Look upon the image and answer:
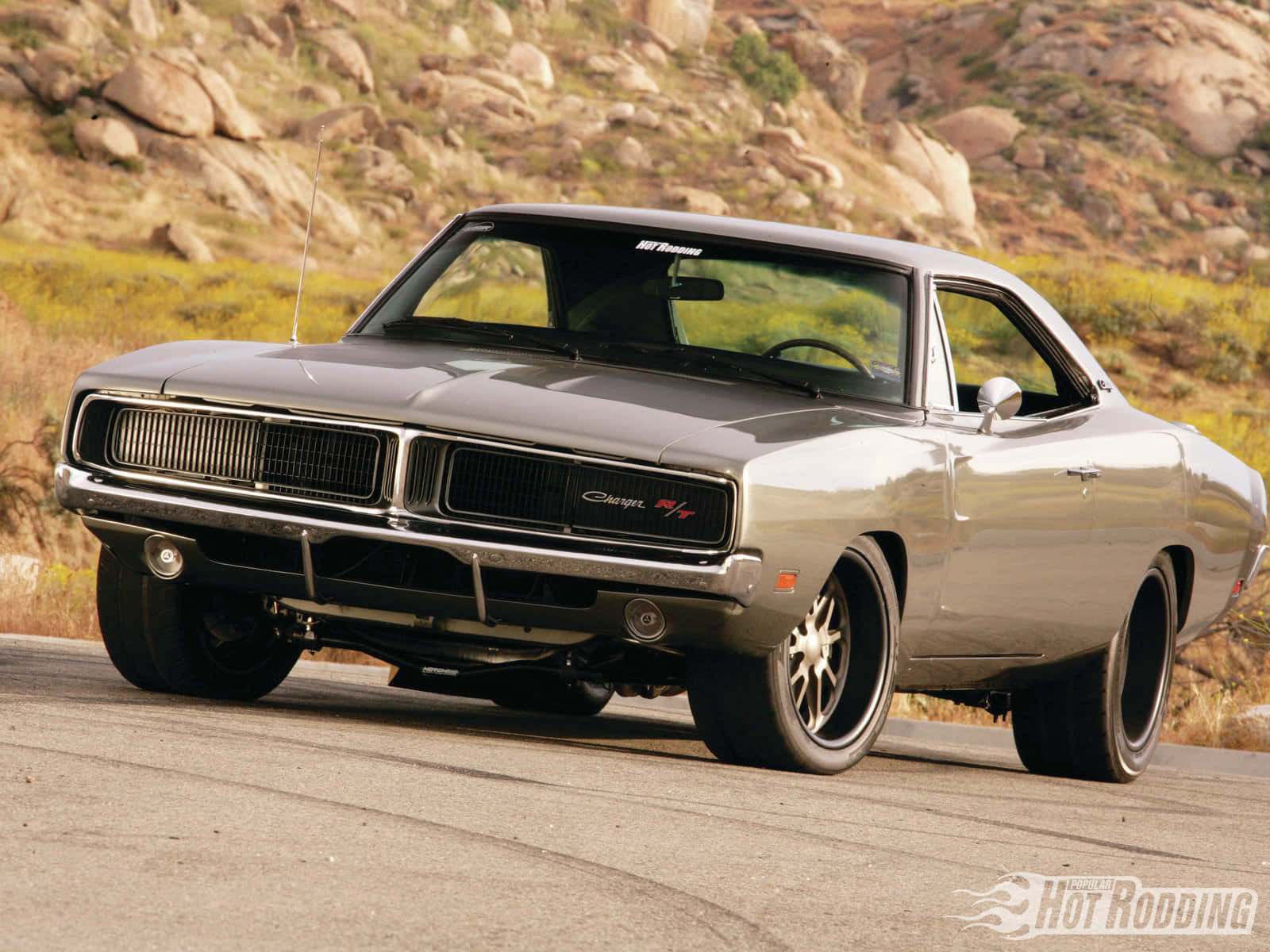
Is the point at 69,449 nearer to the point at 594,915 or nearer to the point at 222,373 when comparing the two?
the point at 222,373

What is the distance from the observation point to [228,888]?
11.3 feet

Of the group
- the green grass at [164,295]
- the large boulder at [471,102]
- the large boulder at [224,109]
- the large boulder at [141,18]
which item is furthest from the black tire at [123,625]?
the large boulder at [471,102]

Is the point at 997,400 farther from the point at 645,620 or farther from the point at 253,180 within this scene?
the point at 253,180

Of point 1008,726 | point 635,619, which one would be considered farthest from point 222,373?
point 1008,726

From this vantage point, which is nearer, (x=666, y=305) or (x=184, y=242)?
(x=666, y=305)

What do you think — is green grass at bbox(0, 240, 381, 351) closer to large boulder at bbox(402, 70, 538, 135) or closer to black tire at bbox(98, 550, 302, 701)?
large boulder at bbox(402, 70, 538, 135)

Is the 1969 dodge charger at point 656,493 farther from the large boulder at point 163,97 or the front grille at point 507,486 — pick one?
the large boulder at point 163,97

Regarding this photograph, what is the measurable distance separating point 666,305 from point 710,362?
57 centimetres

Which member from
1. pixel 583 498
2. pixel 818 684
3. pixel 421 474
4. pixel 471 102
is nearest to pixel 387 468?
pixel 421 474

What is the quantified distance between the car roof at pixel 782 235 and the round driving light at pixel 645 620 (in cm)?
186

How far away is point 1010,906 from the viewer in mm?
4043

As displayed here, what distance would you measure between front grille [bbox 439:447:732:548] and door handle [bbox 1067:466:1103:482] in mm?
2110

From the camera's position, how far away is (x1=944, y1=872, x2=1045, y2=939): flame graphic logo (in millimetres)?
3801

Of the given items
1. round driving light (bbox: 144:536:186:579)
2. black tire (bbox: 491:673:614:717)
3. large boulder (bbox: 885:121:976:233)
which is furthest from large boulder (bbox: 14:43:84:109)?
round driving light (bbox: 144:536:186:579)
